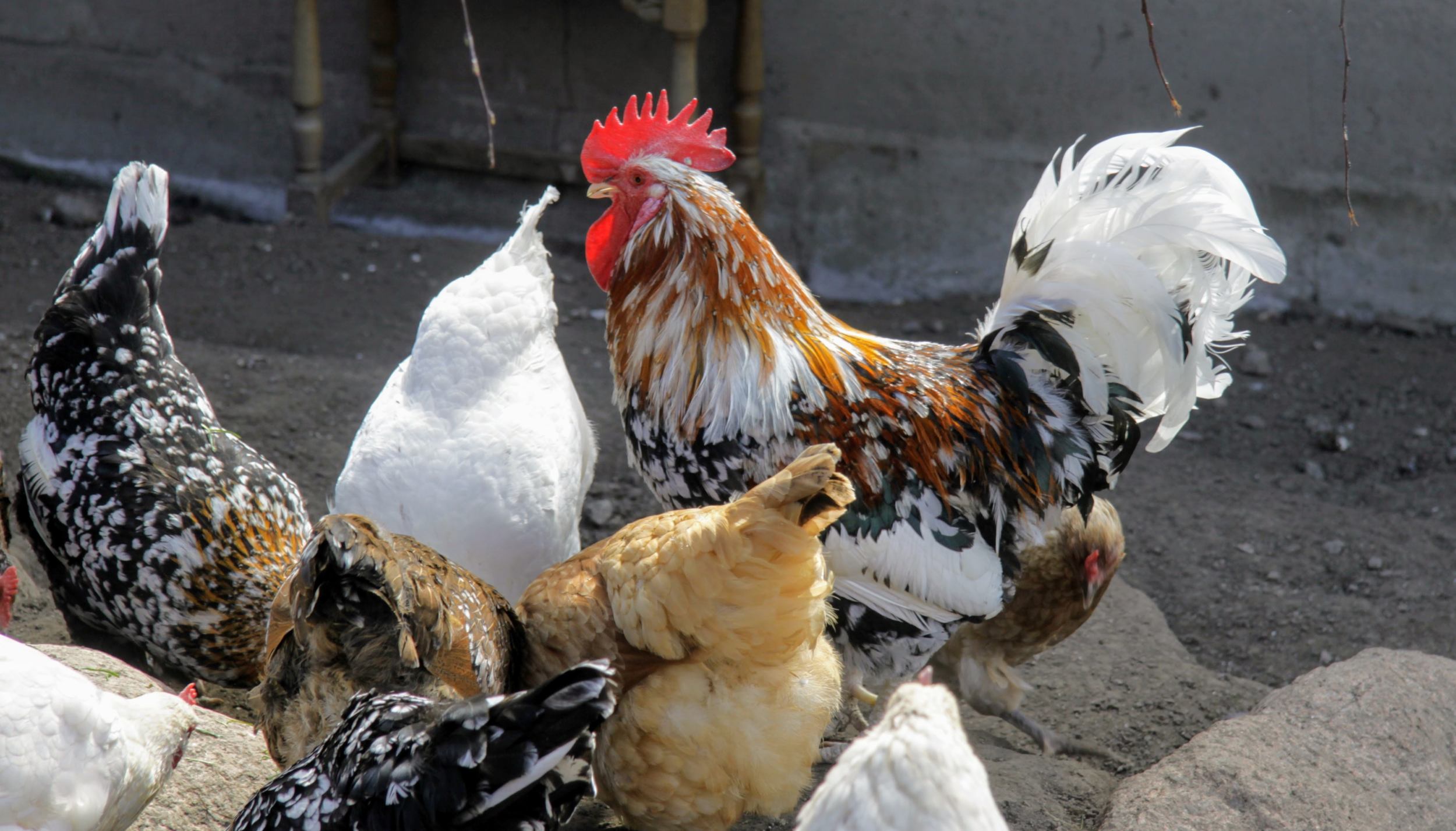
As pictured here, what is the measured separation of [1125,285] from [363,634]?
2.13 metres

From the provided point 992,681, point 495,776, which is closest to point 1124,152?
point 992,681

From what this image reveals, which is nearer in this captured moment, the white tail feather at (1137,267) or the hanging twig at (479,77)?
the hanging twig at (479,77)

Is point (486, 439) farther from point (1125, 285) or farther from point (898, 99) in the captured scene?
point (898, 99)

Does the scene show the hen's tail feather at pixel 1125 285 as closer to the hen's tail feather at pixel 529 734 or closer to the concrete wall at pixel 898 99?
the hen's tail feather at pixel 529 734

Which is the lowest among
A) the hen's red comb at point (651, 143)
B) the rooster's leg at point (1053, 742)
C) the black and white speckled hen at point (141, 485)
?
the rooster's leg at point (1053, 742)

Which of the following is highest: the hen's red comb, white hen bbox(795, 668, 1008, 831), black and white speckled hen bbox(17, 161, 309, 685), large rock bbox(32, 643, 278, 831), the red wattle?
the hen's red comb

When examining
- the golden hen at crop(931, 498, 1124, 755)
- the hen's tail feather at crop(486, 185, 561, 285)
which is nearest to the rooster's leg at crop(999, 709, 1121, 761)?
the golden hen at crop(931, 498, 1124, 755)

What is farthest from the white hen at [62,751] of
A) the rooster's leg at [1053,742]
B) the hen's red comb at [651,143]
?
the rooster's leg at [1053,742]

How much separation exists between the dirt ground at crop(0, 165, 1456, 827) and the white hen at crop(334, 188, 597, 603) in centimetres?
113

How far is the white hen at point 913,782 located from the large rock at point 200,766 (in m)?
1.87

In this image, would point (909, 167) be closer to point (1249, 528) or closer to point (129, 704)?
point (1249, 528)

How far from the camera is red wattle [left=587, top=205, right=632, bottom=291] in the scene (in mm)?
3371

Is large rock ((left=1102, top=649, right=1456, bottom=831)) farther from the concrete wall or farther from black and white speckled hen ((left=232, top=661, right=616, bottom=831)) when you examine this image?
the concrete wall

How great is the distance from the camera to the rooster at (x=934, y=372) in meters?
3.14
